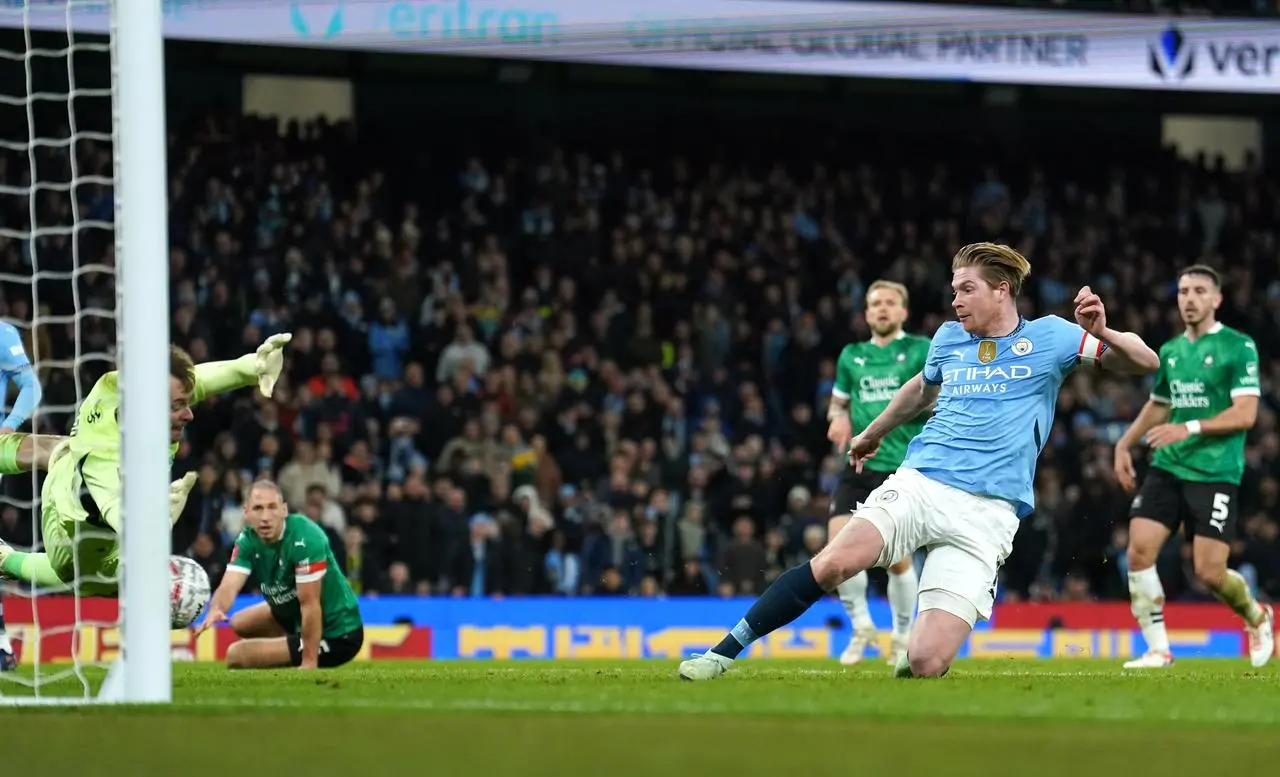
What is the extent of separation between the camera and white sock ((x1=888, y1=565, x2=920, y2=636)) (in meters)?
11.7

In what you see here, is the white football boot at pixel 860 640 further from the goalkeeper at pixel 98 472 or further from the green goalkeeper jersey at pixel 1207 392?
the goalkeeper at pixel 98 472

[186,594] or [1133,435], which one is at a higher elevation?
[1133,435]

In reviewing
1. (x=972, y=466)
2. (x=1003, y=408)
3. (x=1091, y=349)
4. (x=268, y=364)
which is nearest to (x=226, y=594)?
(x=268, y=364)

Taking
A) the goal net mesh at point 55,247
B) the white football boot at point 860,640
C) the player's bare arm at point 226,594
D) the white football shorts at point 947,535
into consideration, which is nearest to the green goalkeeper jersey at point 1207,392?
the white football boot at point 860,640

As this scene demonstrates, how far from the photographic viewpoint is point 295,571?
1063cm

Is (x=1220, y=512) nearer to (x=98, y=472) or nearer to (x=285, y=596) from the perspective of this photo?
(x=285, y=596)

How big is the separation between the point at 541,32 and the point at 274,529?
10.3 meters

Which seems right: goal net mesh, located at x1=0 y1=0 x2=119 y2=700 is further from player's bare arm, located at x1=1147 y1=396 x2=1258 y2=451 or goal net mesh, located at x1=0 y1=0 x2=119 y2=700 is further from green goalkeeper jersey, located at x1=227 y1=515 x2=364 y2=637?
player's bare arm, located at x1=1147 y1=396 x2=1258 y2=451

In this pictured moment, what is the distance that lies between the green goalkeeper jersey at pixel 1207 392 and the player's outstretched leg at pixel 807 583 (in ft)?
13.7

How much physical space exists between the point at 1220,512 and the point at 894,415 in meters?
3.74

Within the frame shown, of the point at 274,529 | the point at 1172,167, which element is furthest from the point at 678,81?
the point at 274,529

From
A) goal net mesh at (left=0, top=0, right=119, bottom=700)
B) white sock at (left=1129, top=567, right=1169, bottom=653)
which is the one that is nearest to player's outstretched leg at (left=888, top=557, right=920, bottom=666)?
white sock at (left=1129, top=567, right=1169, bottom=653)

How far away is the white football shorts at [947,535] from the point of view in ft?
25.7

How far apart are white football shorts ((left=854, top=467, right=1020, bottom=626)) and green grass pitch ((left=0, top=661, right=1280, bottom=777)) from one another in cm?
40
